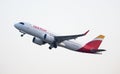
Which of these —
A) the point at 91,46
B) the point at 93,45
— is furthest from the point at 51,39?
the point at 93,45

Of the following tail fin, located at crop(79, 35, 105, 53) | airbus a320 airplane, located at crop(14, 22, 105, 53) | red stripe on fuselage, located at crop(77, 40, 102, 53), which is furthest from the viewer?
red stripe on fuselage, located at crop(77, 40, 102, 53)

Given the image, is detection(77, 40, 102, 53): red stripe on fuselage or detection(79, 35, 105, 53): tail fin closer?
detection(79, 35, 105, 53): tail fin

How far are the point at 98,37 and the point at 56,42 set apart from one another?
592 inches

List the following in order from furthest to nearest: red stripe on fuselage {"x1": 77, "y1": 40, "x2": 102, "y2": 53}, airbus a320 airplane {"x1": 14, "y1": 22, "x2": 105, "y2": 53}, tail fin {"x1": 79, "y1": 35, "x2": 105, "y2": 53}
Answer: red stripe on fuselage {"x1": 77, "y1": 40, "x2": 102, "y2": 53}
tail fin {"x1": 79, "y1": 35, "x2": 105, "y2": 53}
airbus a320 airplane {"x1": 14, "y1": 22, "x2": 105, "y2": 53}

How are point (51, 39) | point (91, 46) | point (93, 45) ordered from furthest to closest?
A: point (93, 45), point (91, 46), point (51, 39)

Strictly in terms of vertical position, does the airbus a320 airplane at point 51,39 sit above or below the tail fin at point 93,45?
above

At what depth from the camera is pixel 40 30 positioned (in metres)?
65.2

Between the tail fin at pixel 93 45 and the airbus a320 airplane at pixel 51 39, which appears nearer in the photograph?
the airbus a320 airplane at pixel 51 39

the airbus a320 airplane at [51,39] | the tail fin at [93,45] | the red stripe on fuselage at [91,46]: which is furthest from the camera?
the red stripe on fuselage at [91,46]

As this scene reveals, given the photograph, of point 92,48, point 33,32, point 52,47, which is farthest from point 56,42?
point 92,48

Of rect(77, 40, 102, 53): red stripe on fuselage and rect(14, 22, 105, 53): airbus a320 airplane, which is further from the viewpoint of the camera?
rect(77, 40, 102, 53): red stripe on fuselage

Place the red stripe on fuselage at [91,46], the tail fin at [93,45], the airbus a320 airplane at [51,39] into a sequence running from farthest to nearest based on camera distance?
the red stripe on fuselage at [91,46] < the tail fin at [93,45] < the airbus a320 airplane at [51,39]

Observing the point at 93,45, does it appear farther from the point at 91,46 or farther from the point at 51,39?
the point at 51,39

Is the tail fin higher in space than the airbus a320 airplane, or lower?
lower
